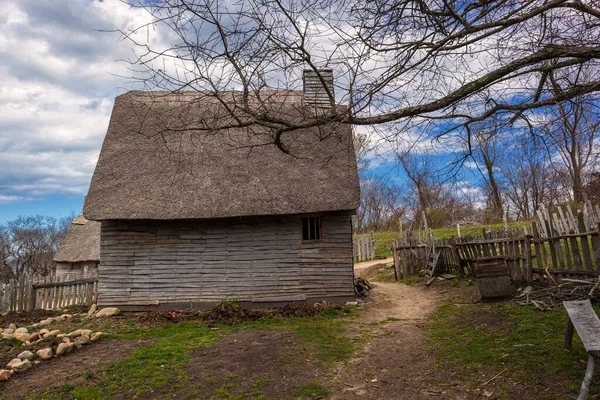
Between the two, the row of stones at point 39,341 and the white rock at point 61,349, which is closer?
the row of stones at point 39,341

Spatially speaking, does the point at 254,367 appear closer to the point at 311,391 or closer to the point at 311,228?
the point at 311,391

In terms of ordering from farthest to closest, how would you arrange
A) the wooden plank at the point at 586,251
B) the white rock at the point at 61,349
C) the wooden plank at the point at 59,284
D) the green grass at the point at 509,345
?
1. the wooden plank at the point at 59,284
2. the wooden plank at the point at 586,251
3. the white rock at the point at 61,349
4. the green grass at the point at 509,345

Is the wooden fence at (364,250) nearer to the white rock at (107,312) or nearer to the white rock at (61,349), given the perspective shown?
the white rock at (107,312)

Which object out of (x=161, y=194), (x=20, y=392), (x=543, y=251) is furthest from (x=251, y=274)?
(x=543, y=251)

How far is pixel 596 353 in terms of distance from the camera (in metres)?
3.47

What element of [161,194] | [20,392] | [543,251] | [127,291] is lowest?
[20,392]

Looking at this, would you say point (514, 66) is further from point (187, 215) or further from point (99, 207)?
point (99, 207)

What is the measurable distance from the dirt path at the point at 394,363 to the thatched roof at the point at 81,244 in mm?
17702

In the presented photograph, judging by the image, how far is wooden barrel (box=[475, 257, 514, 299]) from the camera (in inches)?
322

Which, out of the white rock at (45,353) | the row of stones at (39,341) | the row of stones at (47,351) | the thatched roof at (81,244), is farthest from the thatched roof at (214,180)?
the thatched roof at (81,244)

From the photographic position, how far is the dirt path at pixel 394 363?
15.5 feet

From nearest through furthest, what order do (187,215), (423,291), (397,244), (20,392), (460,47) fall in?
1. (460,47)
2. (20,392)
3. (187,215)
4. (423,291)
5. (397,244)

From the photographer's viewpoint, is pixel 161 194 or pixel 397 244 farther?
pixel 397 244

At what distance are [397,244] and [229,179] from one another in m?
7.14
